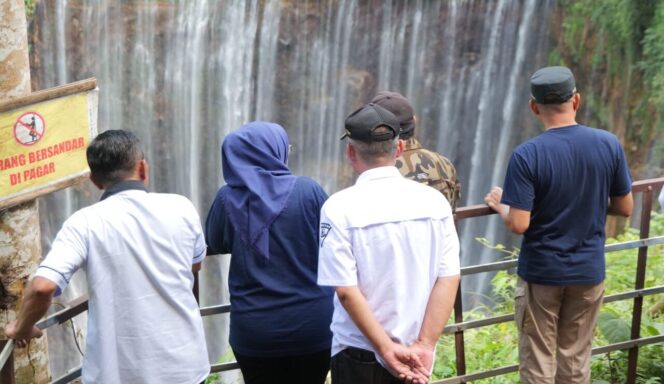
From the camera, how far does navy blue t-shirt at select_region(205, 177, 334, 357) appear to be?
3014 millimetres

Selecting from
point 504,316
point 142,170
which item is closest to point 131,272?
point 142,170

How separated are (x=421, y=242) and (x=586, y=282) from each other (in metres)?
1.05

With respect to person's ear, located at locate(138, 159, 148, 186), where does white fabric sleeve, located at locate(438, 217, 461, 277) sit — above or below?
below

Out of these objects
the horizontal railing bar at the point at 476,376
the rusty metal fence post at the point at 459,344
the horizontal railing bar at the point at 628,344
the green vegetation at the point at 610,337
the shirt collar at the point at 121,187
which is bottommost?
the green vegetation at the point at 610,337

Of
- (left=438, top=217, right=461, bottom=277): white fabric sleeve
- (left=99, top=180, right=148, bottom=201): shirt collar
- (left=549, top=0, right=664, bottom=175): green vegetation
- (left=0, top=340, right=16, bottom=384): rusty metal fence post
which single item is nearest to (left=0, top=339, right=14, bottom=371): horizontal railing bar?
(left=0, top=340, right=16, bottom=384): rusty metal fence post

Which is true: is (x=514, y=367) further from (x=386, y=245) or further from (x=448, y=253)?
(x=386, y=245)

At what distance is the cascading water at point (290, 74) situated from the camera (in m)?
14.1

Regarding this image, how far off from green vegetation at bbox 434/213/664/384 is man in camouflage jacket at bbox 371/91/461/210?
134cm

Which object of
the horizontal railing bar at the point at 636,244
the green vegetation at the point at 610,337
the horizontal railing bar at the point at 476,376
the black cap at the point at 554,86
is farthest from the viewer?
the green vegetation at the point at 610,337

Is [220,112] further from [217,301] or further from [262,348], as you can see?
[262,348]

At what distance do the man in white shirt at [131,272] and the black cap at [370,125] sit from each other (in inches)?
23.9

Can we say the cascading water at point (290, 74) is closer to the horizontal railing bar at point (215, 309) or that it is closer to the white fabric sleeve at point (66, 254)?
the horizontal railing bar at point (215, 309)

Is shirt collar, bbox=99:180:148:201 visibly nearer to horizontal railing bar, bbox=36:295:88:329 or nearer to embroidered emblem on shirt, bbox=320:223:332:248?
horizontal railing bar, bbox=36:295:88:329

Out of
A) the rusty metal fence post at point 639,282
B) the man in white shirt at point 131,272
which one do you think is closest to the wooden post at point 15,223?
the man in white shirt at point 131,272
